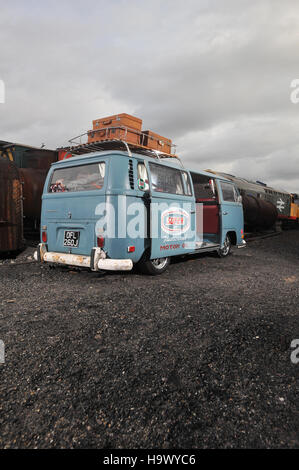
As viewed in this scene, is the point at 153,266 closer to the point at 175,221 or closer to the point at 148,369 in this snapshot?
the point at 175,221

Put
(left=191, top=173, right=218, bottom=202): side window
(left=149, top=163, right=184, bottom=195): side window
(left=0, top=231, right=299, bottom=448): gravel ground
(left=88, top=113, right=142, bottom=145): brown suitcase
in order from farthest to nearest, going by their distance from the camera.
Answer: (left=88, top=113, right=142, bottom=145): brown suitcase
(left=191, top=173, right=218, bottom=202): side window
(left=149, top=163, right=184, bottom=195): side window
(left=0, top=231, right=299, bottom=448): gravel ground

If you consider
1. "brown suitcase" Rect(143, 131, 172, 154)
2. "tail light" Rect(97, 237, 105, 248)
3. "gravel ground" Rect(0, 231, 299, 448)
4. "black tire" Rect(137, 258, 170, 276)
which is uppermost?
"brown suitcase" Rect(143, 131, 172, 154)

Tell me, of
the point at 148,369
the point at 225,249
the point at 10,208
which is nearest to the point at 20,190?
the point at 10,208

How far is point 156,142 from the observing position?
8.55 meters

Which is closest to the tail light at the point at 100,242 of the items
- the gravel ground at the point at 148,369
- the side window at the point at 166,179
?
the gravel ground at the point at 148,369

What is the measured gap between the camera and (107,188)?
4.61m

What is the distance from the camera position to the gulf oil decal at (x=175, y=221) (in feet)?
17.7

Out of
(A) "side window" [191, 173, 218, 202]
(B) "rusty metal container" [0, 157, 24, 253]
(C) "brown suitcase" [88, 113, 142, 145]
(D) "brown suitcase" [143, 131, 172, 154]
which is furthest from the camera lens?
(D) "brown suitcase" [143, 131, 172, 154]

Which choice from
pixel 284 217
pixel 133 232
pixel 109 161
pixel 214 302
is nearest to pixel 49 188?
pixel 109 161

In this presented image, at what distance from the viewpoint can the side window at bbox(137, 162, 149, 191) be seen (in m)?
4.93

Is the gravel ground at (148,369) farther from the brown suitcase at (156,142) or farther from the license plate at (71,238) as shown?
the brown suitcase at (156,142)

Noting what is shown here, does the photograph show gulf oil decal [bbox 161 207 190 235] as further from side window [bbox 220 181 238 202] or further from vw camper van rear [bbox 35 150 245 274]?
side window [bbox 220 181 238 202]

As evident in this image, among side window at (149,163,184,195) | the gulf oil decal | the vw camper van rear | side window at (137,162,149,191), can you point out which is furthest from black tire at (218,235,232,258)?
side window at (137,162,149,191)
